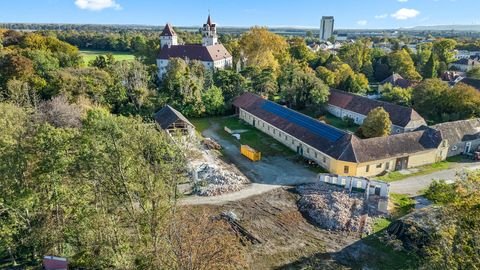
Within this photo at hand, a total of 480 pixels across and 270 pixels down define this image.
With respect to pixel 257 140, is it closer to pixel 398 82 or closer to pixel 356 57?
pixel 398 82

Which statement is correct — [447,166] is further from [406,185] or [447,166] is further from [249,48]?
[249,48]

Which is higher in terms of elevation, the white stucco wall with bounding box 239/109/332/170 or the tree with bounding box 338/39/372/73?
the tree with bounding box 338/39/372/73

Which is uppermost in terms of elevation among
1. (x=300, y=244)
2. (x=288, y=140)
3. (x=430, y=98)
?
(x=430, y=98)

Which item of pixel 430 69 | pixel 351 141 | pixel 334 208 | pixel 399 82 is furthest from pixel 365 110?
pixel 430 69

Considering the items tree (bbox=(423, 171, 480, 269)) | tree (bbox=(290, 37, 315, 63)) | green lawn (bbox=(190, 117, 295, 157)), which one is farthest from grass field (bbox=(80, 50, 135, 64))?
tree (bbox=(423, 171, 480, 269))

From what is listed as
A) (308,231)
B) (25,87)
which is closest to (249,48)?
(25,87)

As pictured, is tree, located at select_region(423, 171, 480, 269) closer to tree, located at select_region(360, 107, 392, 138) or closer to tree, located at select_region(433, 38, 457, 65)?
tree, located at select_region(360, 107, 392, 138)

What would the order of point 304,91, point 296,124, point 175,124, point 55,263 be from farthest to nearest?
point 304,91 < point 175,124 < point 296,124 < point 55,263
